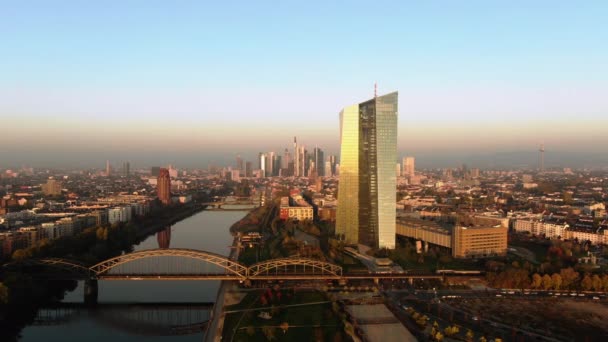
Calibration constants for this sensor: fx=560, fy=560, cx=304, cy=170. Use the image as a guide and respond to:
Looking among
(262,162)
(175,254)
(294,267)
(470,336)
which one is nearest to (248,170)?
(262,162)

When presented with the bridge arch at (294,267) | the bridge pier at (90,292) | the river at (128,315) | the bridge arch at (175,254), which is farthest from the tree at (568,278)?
the bridge pier at (90,292)

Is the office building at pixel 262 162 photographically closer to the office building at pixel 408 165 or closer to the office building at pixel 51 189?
the office building at pixel 408 165

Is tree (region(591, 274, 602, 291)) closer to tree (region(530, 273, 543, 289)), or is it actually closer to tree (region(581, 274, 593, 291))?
tree (region(581, 274, 593, 291))

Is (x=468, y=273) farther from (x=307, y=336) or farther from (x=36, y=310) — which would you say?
(x=36, y=310)

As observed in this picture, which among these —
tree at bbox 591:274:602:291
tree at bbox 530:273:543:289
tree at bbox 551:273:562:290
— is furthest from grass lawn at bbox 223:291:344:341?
tree at bbox 591:274:602:291

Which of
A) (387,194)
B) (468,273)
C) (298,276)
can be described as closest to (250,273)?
(298,276)
